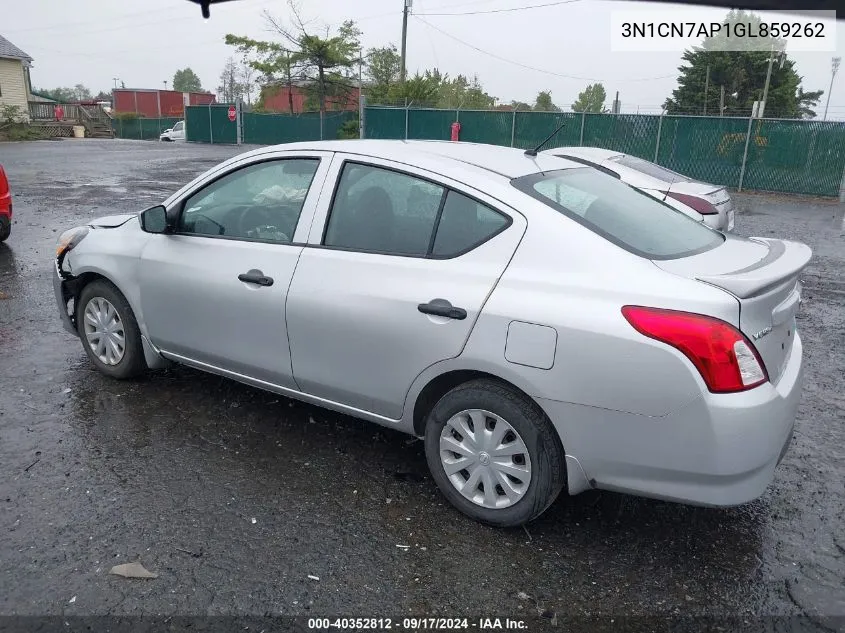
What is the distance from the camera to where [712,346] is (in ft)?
8.18

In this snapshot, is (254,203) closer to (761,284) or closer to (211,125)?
(761,284)

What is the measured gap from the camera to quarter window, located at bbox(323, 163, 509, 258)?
3.12 meters

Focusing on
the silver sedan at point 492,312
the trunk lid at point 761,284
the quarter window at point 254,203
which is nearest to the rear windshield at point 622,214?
the silver sedan at point 492,312

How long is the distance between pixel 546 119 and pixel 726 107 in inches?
1143

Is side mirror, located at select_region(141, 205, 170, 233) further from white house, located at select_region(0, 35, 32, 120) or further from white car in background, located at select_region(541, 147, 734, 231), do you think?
white house, located at select_region(0, 35, 32, 120)

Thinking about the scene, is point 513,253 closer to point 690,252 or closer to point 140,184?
point 690,252

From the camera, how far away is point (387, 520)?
10.2 feet

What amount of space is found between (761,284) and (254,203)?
2.66 meters

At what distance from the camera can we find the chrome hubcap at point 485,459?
9.67 feet

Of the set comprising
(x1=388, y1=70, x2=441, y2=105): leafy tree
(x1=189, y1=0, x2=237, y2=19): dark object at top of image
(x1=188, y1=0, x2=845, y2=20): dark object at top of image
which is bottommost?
(x1=188, y1=0, x2=845, y2=20): dark object at top of image

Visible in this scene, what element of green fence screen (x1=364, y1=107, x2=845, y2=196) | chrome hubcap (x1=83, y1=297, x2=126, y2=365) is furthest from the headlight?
green fence screen (x1=364, y1=107, x2=845, y2=196)

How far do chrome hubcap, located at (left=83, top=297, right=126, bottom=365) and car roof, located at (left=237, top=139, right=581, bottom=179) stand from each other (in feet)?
4.88

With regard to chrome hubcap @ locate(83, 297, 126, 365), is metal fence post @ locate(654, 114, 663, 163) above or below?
above

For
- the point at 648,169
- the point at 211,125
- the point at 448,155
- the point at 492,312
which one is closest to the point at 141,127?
the point at 211,125
